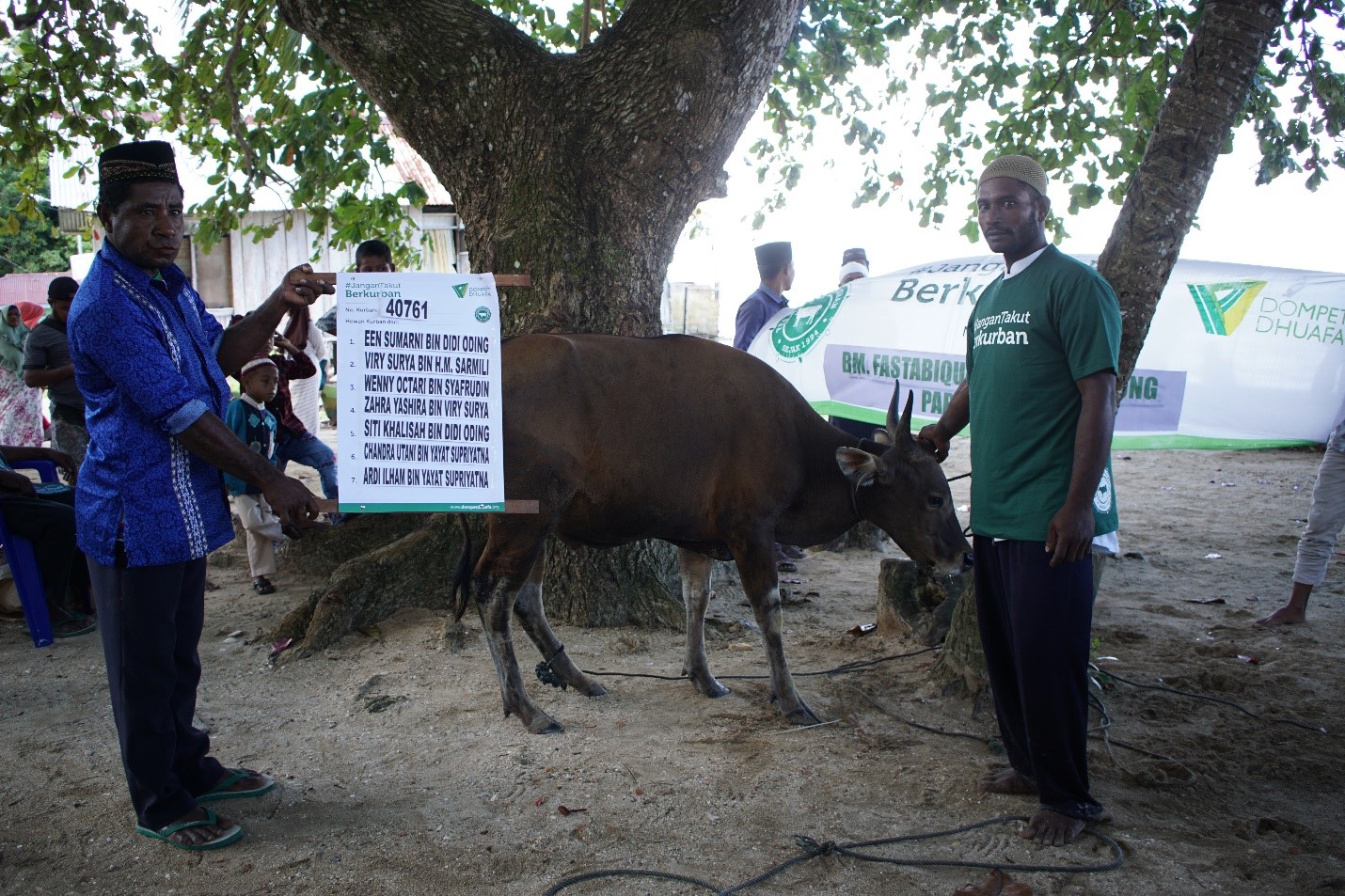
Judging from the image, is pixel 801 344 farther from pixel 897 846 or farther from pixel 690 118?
pixel 897 846

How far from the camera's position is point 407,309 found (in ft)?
11.8

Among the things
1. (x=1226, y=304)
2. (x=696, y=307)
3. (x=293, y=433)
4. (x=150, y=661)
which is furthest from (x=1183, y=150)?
(x=696, y=307)

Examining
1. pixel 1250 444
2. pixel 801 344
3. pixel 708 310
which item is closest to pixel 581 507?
pixel 801 344

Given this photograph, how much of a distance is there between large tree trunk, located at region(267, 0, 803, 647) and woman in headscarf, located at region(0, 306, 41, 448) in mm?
5574

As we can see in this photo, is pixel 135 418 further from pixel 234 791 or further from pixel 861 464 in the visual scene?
pixel 861 464

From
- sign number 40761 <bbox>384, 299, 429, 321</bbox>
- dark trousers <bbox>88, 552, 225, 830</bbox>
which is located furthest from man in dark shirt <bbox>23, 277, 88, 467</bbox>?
sign number 40761 <bbox>384, 299, 429, 321</bbox>

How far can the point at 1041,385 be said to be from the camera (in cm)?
336

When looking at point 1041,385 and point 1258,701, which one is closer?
point 1041,385

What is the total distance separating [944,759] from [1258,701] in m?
1.69

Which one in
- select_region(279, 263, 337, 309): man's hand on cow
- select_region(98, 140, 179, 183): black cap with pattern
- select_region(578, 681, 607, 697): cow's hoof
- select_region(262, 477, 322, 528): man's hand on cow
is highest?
select_region(98, 140, 179, 183): black cap with pattern

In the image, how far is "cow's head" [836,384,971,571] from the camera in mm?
4637

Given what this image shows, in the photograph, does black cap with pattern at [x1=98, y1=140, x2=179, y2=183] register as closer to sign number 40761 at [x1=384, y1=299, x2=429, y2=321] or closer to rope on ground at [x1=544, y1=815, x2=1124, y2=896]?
sign number 40761 at [x1=384, y1=299, x2=429, y2=321]

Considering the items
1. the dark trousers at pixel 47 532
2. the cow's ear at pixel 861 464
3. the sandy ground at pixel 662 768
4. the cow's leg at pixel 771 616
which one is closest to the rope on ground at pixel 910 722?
the sandy ground at pixel 662 768

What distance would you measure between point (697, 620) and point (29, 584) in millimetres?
3830
